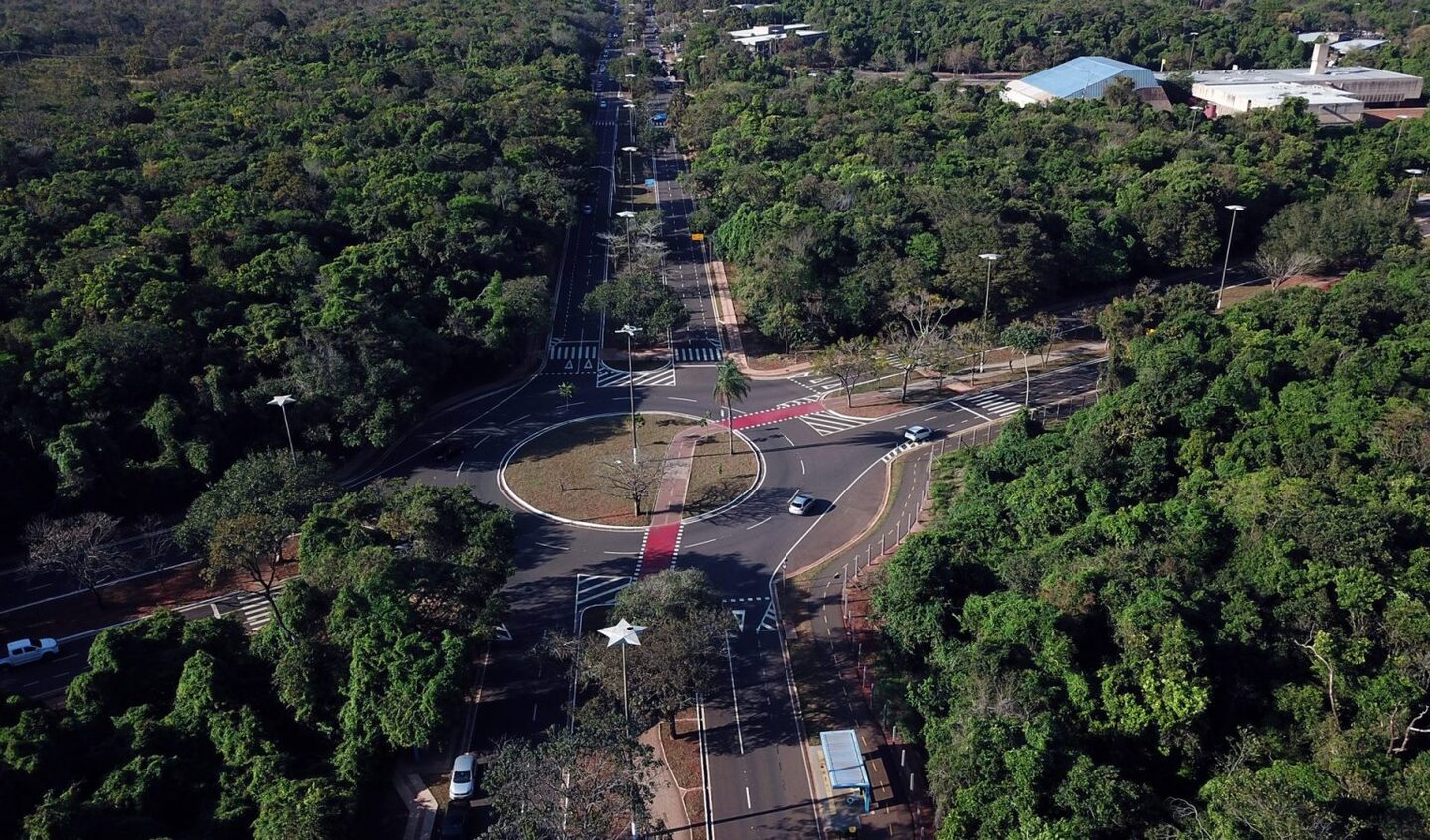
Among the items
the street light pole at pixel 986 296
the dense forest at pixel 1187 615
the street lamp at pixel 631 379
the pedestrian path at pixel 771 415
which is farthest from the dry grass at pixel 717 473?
the street light pole at pixel 986 296

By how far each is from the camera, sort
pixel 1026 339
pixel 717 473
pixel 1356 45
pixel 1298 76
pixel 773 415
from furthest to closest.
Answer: pixel 1356 45, pixel 1298 76, pixel 1026 339, pixel 773 415, pixel 717 473

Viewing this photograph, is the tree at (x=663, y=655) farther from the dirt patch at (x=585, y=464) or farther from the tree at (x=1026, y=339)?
the tree at (x=1026, y=339)

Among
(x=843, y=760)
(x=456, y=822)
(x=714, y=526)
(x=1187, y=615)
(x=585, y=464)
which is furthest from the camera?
→ (x=585, y=464)

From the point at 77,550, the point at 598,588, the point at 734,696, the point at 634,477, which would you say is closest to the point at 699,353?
the point at 634,477

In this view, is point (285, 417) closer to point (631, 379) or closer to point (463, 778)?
point (631, 379)

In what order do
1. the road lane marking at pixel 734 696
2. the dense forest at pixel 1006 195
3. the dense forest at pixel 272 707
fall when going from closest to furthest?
the dense forest at pixel 272 707 → the road lane marking at pixel 734 696 → the dense forest at pixel 1006 195

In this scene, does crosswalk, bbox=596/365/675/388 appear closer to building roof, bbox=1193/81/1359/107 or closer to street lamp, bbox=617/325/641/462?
street lamp, bbox=617/325/641/462

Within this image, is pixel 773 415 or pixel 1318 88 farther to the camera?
pixel 1318 88
